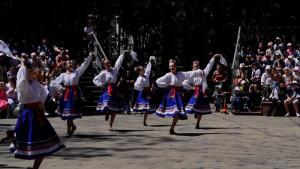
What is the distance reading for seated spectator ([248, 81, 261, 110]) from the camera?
23.6 meters

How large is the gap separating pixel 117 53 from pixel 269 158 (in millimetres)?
19167

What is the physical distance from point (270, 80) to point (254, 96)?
3.47 feet

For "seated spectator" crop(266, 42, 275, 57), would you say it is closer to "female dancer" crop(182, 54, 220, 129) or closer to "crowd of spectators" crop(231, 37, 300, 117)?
"crowd of spectators" crop(231, 37, 300, 117)

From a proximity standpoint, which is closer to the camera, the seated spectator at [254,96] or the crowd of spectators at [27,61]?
the crowd of spectators at [27,61]

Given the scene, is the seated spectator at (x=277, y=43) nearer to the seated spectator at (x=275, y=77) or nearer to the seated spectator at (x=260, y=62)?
the seated spectator at (x=260, y=62)

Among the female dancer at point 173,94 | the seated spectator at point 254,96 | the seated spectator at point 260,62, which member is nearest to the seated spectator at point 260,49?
the seated spectator at point 260,62

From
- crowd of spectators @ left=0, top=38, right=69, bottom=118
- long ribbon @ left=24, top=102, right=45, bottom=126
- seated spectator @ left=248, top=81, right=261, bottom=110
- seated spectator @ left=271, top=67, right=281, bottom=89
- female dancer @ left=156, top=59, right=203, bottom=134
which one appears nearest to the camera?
long ribbon @ left=24, top=102, right=45, bottom=126

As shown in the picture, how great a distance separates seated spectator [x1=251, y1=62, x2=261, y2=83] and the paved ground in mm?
4394

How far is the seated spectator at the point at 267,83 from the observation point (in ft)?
75.9

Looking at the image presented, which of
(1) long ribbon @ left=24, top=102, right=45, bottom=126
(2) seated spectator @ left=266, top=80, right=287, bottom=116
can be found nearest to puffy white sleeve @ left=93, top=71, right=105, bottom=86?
(1) long ribbon @ left=24, top=102, right=45, bottom=126

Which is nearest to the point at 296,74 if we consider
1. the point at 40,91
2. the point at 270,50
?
the point at 270,50

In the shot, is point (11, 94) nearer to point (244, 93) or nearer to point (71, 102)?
point (71, 102)

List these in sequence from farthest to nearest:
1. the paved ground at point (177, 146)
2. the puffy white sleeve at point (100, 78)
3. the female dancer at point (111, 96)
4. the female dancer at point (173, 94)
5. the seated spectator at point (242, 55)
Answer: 1. the seated spectator at point (242, 55)
2. the puffy white sleeve at point (100, 78)
3. the female dancer at point (111, 96)
4. the female dancer at point (173, 94)
5. the paved ground at point (177, 146)

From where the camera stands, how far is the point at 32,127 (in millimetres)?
9633
